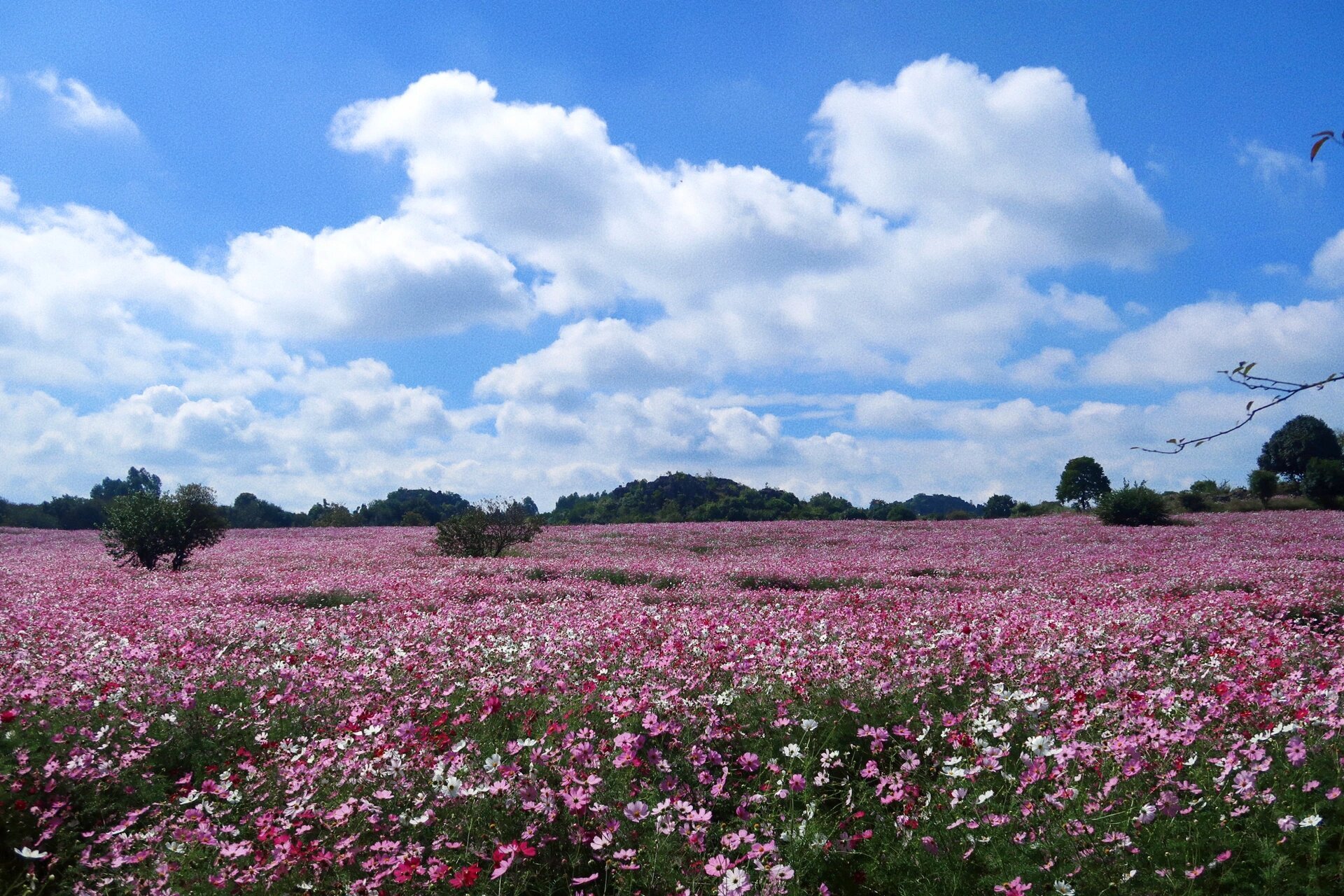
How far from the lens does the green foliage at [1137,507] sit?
31.9 meters

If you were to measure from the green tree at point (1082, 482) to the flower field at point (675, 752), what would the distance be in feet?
162

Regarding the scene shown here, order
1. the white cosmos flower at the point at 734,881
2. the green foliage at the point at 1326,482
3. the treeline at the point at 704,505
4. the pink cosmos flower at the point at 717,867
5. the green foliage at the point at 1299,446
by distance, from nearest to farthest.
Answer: the white cosmos flower at the point at 734,881 → the pink cosmos flower at the point at 717,867 → the green foliage at the point at 1326,482 → the treeline at the point at 704,505 → the green foliage at the point at 1299,446

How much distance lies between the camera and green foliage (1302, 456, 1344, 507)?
1592 inches

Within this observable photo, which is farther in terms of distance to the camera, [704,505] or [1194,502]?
[704,505]

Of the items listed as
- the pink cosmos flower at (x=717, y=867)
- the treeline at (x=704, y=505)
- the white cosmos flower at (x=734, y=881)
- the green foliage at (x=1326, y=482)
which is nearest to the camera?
the white cosmos flower at (x=734, y=881)

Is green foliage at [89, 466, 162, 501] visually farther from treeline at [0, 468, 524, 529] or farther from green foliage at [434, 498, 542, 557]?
green foliage at [434, 498, 542, 557]

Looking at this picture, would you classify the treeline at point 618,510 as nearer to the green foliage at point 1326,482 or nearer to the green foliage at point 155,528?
the green foliage at point 1326,482

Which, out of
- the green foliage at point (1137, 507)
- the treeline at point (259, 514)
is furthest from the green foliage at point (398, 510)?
the green foliage at point (1137, 507)

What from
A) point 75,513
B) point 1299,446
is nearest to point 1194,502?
point 1299,446

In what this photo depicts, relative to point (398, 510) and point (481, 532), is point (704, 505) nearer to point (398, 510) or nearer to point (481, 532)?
point (398, 510)

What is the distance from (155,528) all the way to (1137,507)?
34106 millimetres

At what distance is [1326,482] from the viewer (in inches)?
1596

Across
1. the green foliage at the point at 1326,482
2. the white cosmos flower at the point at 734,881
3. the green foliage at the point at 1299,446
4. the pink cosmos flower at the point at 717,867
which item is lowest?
the pink cosmos flower at the point at 717,867

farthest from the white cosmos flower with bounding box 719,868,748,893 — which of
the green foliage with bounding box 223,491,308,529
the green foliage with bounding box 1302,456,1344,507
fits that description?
the green foliage with bounding box 223,491,308,529
